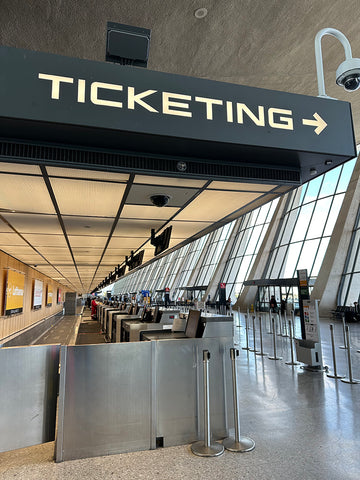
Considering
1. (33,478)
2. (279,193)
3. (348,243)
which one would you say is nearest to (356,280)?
(348,243)

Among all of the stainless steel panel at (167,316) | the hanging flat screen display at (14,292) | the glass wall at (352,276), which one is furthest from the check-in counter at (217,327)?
the glass wall at (352,276)

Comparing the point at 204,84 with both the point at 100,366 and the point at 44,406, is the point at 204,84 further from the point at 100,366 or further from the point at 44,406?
the point at 44,406

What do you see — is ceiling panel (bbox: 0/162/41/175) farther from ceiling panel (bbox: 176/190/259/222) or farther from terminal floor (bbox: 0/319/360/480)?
terminal floor (bbox: 0/319/360/480)

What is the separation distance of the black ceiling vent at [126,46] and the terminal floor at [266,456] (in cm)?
361

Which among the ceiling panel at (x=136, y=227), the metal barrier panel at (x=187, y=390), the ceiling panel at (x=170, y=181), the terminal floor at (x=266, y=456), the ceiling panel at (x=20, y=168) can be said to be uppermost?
the ceiling panel at (x=136, y=227)

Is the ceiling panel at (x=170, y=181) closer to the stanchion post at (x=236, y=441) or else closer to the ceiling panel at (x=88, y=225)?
the stanchion post at (x=236, y=441)

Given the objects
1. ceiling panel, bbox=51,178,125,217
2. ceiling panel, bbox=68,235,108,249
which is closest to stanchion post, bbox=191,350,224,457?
ceiling panel, bbox=51,178,125,217

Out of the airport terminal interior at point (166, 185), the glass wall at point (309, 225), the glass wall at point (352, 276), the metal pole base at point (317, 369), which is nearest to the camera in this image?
the airport terminal interior at point (166, 185)

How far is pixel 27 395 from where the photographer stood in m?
3.12

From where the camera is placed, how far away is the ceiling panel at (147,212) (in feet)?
16.8

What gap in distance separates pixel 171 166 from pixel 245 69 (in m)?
5.51

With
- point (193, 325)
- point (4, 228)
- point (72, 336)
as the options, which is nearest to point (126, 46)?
point (193, 325)

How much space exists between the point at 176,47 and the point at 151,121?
16.9ft

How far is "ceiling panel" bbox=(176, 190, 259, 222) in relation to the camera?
4.45m
